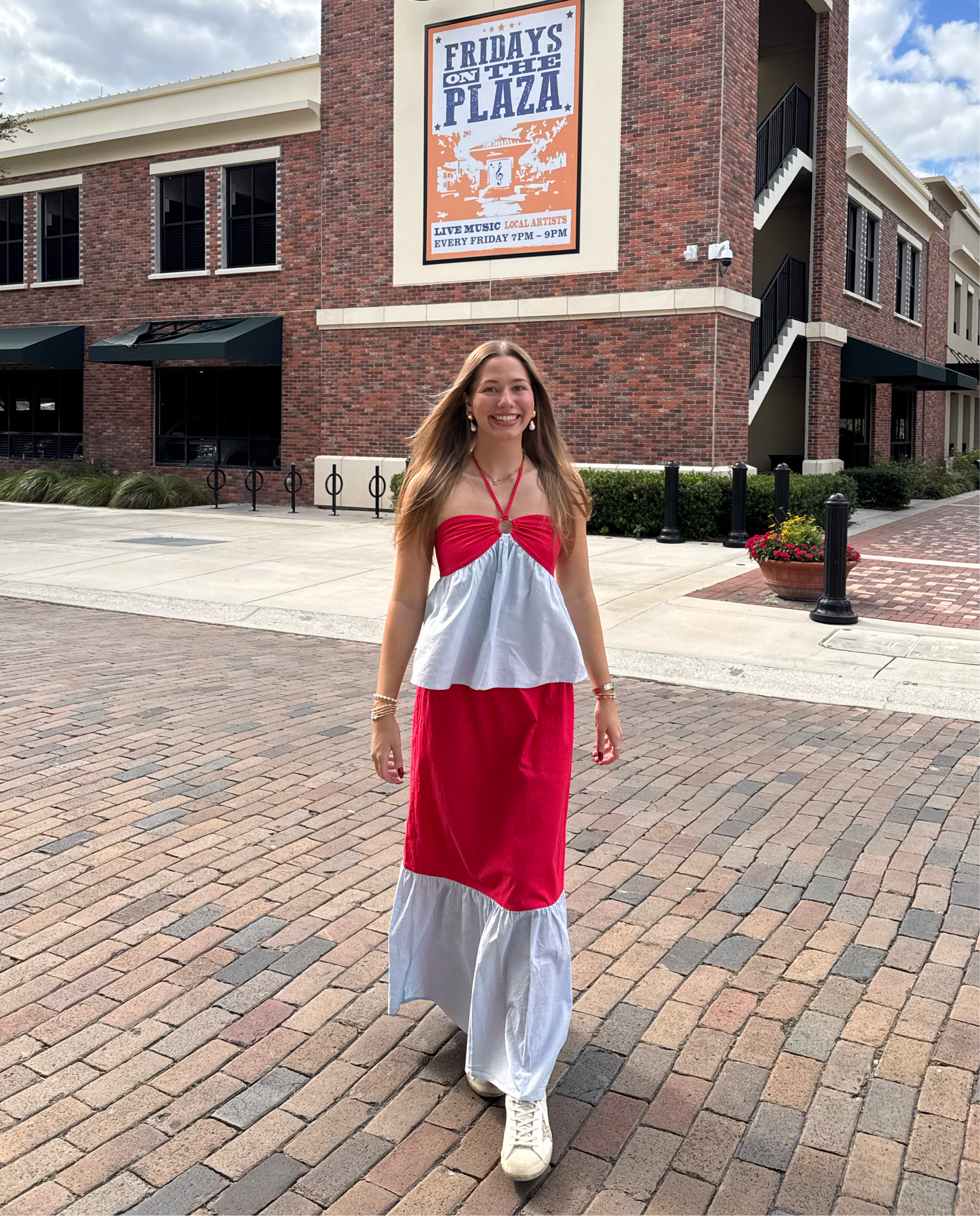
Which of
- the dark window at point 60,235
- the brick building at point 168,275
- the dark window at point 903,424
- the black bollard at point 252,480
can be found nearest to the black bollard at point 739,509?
the brick building at point 168,275

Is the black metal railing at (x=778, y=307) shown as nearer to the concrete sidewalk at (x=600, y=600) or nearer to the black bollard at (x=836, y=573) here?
the concrete sidewalk at (x=600, y=600)

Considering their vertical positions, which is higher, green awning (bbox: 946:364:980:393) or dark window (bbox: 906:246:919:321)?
dark window (bbox: 906:246:919:321)

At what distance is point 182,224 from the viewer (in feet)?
78.6

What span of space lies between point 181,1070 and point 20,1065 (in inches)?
17.2

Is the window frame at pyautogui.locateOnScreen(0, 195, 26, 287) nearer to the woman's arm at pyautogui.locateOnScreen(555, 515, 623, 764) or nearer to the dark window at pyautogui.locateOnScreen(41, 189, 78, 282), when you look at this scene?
the dark window at pyautogui.locateOnScreen(41, 189, 78, 282)

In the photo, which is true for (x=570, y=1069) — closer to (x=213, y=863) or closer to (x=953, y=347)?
(x=213, y=863)

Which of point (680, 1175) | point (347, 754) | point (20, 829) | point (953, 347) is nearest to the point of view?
point (680, 1175)

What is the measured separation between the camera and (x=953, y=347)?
125ft

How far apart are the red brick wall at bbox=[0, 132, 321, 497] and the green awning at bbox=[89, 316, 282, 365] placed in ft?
0.80

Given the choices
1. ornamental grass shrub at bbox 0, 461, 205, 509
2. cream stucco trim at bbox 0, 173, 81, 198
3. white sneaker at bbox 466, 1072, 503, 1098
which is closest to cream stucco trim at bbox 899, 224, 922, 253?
ornamental grass shrub at bbox 0, 461, 205, 509

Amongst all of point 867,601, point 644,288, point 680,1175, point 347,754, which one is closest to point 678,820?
point 347,754

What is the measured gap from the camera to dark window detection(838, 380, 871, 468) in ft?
87.0

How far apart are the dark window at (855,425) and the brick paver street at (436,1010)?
70.3 feet

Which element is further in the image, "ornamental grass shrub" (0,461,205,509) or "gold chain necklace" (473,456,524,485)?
"ornamental grass shrub" (0,461,205,509)
